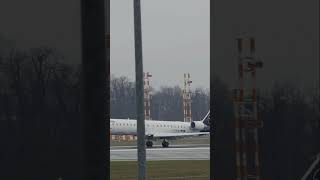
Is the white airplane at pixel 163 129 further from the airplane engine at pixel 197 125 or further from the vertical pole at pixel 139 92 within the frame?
the vertical pole at pixel 139 92

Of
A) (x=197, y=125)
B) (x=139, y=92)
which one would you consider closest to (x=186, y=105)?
(x=197, y=125)

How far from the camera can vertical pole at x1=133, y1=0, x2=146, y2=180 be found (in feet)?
23.9

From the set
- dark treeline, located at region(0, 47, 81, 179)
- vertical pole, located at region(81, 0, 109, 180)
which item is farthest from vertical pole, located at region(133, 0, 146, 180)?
dark treeline, located at region(0, 47, 81, 179)

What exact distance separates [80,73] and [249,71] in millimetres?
1426

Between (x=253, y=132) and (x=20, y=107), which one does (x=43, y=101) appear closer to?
(x=20, y=107)

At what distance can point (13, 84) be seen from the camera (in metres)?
5.20

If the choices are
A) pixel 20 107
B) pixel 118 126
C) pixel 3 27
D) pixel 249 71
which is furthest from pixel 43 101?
pixel 118 126

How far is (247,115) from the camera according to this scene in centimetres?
452

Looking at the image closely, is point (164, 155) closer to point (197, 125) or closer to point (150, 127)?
point (150, 127)

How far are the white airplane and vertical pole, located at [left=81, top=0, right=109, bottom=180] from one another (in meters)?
38.6

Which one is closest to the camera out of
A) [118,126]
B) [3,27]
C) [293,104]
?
[293,104]

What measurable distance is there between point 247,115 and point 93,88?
1396mm

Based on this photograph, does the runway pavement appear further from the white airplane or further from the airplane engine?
the airplane engine

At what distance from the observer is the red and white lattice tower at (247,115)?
4.52m
